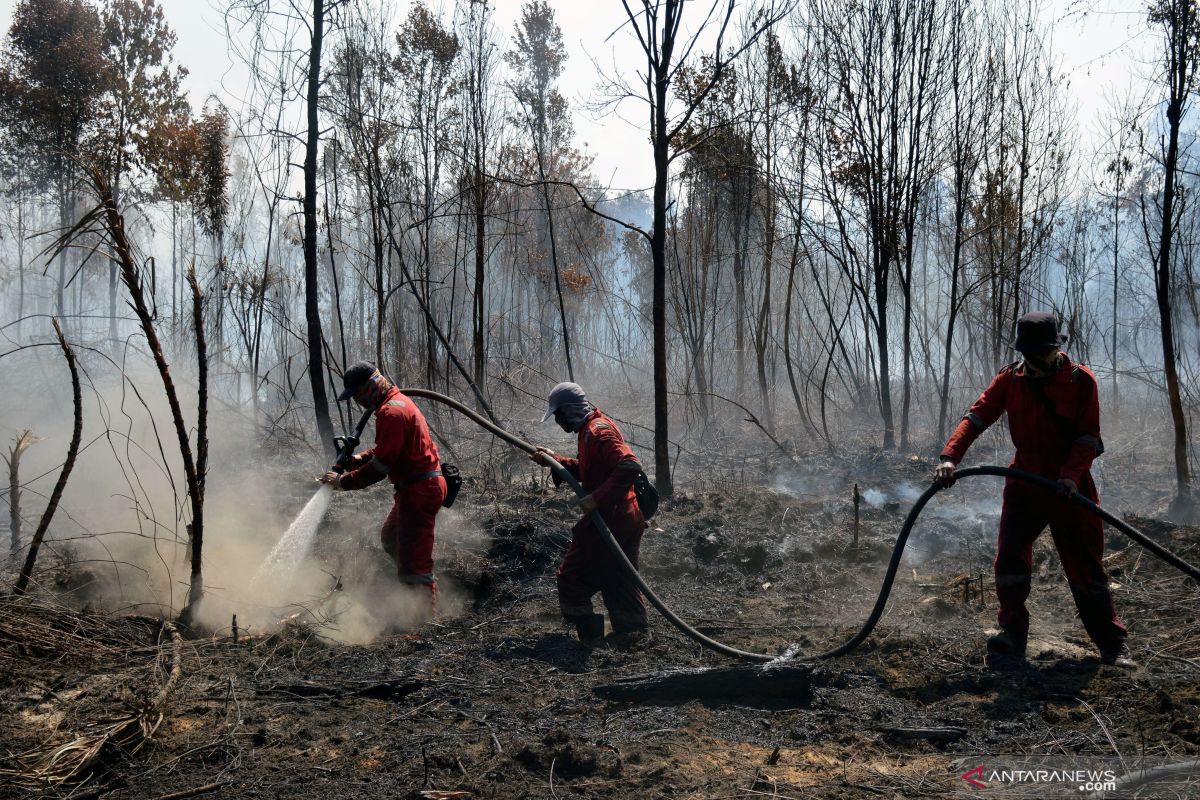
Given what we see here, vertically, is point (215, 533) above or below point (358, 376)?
below

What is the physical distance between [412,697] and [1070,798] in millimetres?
3015

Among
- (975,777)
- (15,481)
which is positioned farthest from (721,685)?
(15,481)

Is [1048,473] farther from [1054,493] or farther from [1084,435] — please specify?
[1084,435]

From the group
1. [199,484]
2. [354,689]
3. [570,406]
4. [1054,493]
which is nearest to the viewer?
[354,689]

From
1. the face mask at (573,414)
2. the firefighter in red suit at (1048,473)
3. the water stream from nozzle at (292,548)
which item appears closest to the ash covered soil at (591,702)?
the firefighter in red suit at (1048,473)

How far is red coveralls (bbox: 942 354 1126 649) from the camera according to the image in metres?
4.49

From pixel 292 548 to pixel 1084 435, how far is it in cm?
623

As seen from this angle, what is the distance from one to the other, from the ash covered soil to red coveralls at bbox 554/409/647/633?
26 centimetres

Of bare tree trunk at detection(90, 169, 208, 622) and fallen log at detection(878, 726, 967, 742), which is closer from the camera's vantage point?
fallen log at detection(878, 726, 967, 742)

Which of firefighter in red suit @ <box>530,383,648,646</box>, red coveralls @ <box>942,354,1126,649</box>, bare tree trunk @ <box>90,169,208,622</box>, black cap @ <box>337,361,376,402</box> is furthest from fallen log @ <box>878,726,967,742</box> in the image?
black cap @ <box>337,361,376,402</box>

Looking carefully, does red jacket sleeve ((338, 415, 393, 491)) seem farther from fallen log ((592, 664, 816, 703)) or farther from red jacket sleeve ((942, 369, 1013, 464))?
red jacket sleeve ((942, 369, 1013, 464))

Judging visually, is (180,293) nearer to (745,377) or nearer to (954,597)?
(745,377)

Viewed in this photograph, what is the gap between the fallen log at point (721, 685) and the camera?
13.6 feet

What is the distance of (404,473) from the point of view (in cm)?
596
